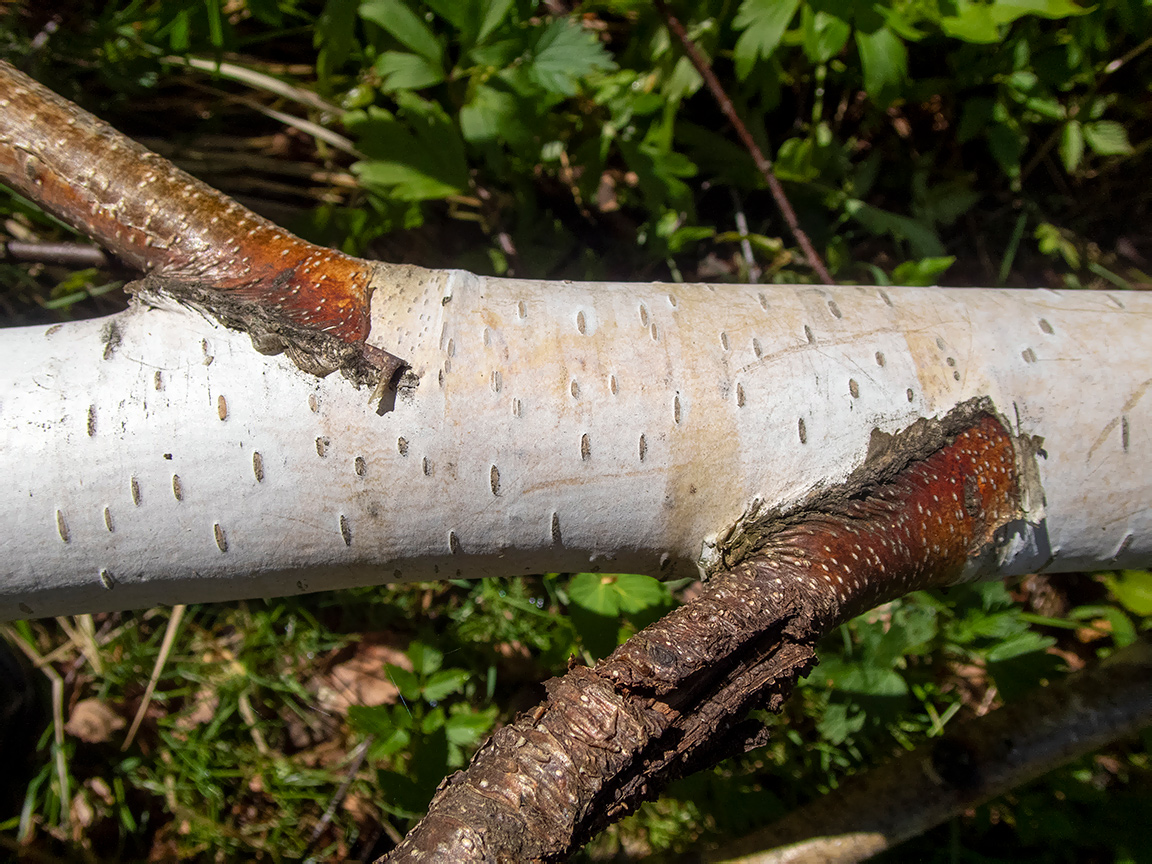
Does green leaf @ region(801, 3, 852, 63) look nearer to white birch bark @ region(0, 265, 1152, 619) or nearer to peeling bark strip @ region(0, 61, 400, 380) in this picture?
white birch bark @ region(0, 265, 1152, 619)

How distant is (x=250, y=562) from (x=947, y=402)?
1182 mm

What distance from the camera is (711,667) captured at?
0.96 metres

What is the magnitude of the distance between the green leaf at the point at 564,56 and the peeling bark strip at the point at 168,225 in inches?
35.6

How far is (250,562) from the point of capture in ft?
3.55

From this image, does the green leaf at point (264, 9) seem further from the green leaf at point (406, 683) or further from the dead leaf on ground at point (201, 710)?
the dead leaf on ground at point (201, 710)

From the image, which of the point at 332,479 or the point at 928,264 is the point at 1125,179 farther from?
the point at 332,479

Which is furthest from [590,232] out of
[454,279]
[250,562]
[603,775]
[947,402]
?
[603,775]

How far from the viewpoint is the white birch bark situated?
1020mm

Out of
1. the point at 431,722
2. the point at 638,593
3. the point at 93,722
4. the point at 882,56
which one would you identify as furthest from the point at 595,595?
the point at 93,722

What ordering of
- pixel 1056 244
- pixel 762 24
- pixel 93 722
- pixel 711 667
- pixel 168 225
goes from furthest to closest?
pixel 1056 244 → pixel 93 722 → pixel 762 24 → pixel 168 225 → pixel 711 667

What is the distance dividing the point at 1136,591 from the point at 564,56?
2247mm

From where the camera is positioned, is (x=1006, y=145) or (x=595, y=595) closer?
(x=595, y=595)

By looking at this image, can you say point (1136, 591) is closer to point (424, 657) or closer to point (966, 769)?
point (966, 769)

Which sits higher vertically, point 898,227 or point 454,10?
point 454,10
